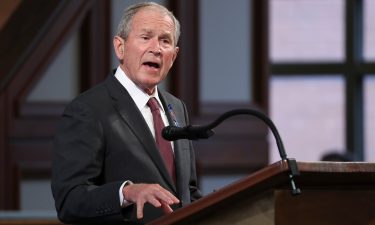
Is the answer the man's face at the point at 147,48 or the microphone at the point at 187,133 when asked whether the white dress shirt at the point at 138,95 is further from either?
the microphone at the point at 187,133

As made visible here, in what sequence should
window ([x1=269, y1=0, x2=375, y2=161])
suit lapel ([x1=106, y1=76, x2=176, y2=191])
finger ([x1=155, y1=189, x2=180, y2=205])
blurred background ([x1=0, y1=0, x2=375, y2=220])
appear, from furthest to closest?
window ([x1=269, y1=0, x2=375, y2=161])
blurred background ([x1=0, y1=0, x2=375, y2=220])
suit lapel ([x1=106, y1=76, x2=176, y2=191])
finger ([x1=155, y1=189, x2=180, y2=205])

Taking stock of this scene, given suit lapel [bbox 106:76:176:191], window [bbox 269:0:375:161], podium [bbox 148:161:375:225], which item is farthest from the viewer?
window [bbox 269:0:375:161]

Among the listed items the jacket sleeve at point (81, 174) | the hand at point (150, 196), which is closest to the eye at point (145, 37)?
the jacket sleeve at point (81, 174)

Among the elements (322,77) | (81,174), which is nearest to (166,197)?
(81,174)

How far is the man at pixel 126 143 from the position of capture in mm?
2646

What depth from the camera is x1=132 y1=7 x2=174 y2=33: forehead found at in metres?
2.90

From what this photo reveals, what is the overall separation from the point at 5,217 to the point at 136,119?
6.76 ft

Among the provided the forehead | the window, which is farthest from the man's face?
the window

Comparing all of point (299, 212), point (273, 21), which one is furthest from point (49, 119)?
point (299, 212)

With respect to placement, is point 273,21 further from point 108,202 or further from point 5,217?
point 108,202

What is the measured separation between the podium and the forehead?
0.72 metres

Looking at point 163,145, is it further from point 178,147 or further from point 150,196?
point 150,196

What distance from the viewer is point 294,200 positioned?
2.35m

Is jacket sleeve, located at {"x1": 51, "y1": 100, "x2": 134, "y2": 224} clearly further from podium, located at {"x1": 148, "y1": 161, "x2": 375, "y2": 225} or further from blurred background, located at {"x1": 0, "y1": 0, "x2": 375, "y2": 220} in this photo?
blurred background, located at {"x1": 0, "y1": 0, "x2": 375, "y2": 220}
